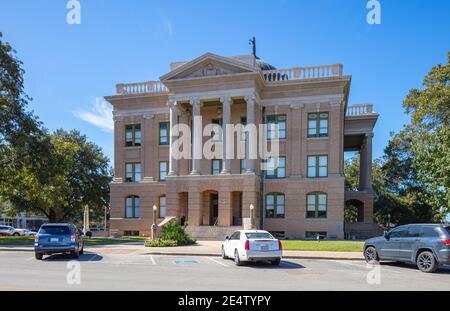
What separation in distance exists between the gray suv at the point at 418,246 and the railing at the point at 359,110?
28.3 meters

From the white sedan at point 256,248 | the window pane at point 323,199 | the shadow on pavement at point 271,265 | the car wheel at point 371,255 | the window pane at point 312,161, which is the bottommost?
the shadow on pavement at point 271,265

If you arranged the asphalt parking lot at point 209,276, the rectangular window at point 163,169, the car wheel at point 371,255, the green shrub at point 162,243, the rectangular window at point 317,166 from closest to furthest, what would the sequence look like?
the asphalt parking lot at point 209,276 → the car wheel at point 371,255 → the green shrub at point 162,243 → the rectangular window at point 317,166 → the rectangular window at point 163,169

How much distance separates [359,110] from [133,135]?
23855mm

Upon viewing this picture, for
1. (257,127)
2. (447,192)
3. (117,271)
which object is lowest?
(117,271)

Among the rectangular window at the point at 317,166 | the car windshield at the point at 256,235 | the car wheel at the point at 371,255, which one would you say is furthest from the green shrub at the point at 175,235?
the rectangular window at the point at 317,166

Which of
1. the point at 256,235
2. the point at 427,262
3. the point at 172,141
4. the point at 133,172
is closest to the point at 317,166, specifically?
the point at 172,141

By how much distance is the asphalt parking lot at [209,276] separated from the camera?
36.6ft

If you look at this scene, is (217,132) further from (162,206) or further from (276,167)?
(162,206)

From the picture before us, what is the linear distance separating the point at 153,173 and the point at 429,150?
86.5 feet

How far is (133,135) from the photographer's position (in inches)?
1697

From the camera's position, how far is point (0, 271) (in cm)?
1394

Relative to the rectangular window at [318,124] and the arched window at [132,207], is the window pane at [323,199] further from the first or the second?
the arched window at [132,207]
